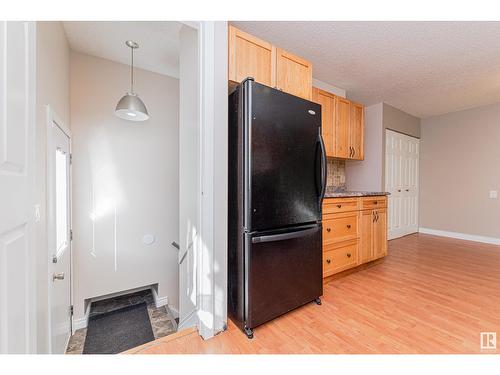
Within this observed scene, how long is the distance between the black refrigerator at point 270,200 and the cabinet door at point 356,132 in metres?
1.86

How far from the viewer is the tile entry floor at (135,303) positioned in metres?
2.34

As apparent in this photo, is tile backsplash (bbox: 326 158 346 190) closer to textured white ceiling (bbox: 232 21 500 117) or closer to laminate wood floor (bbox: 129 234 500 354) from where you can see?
textured white ceiling (bbox: 232 21 500 117)

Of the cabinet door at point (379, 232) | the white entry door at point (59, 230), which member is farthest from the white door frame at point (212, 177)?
the cabinet door at point (379, 232)

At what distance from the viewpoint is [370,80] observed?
9.92 feet

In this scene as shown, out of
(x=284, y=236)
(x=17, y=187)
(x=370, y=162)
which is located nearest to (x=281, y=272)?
(x=284, y=236)

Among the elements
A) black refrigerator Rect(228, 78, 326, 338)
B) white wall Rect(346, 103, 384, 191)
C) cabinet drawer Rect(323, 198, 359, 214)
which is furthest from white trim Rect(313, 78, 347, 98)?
cabinet drawer Rect(323, 198, 359, 214)

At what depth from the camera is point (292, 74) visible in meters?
2.04

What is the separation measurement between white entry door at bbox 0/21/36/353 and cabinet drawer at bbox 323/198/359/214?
6.67 ft

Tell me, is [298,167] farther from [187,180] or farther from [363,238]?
[363,238]

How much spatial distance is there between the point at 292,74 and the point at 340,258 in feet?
6.21

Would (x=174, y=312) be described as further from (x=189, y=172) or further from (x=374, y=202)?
(x=374, y=202)

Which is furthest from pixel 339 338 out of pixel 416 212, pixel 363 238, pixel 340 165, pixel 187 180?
pixel 416 212

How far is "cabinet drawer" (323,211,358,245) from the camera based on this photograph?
2.17 m

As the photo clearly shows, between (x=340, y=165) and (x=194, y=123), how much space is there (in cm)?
284
